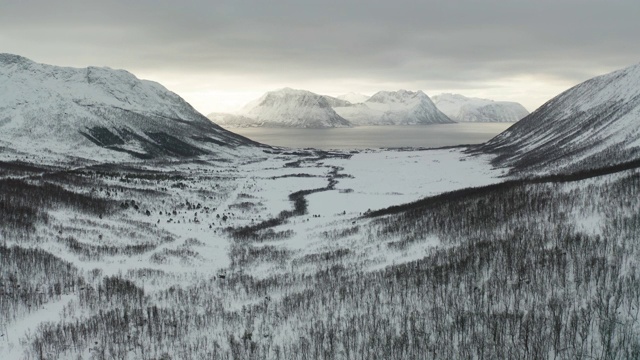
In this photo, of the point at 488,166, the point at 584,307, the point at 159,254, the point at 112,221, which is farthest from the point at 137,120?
the point at 584,307

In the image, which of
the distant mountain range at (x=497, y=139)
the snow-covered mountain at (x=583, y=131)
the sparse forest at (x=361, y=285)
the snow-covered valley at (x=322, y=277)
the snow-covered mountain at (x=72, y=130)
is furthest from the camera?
the snow-covered mountain at (x=72, y=130)

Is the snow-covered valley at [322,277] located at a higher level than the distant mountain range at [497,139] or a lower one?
lower

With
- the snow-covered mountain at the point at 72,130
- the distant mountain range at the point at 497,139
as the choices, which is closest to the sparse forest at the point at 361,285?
the distant mountain range at the point at 497,139

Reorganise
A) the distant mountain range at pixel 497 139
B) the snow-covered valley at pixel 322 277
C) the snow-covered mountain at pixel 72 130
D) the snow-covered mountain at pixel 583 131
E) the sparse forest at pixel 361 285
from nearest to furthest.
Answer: the sparse forest at pixel 361 285
the snow-covered valley at pixel 322 277
the snow-covered mountain at pixel 583 131
the distant mountain range at pixel 497 139
the snow-covered mountain at pixel 72 130

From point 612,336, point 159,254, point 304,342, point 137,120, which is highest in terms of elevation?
point 137,120

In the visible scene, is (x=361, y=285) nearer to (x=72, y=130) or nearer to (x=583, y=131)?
(x=583, y=131)

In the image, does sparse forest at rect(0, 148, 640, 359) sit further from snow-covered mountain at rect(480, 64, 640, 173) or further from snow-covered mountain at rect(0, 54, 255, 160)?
snow-covered mountain at rect(0, 54, 255, 160)

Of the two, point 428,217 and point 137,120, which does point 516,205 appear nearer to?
point 428,217

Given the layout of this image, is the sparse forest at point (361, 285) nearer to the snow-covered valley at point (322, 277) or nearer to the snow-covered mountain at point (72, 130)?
the snow-covered valley at point (322, 277)

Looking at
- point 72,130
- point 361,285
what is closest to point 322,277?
point 361,285
